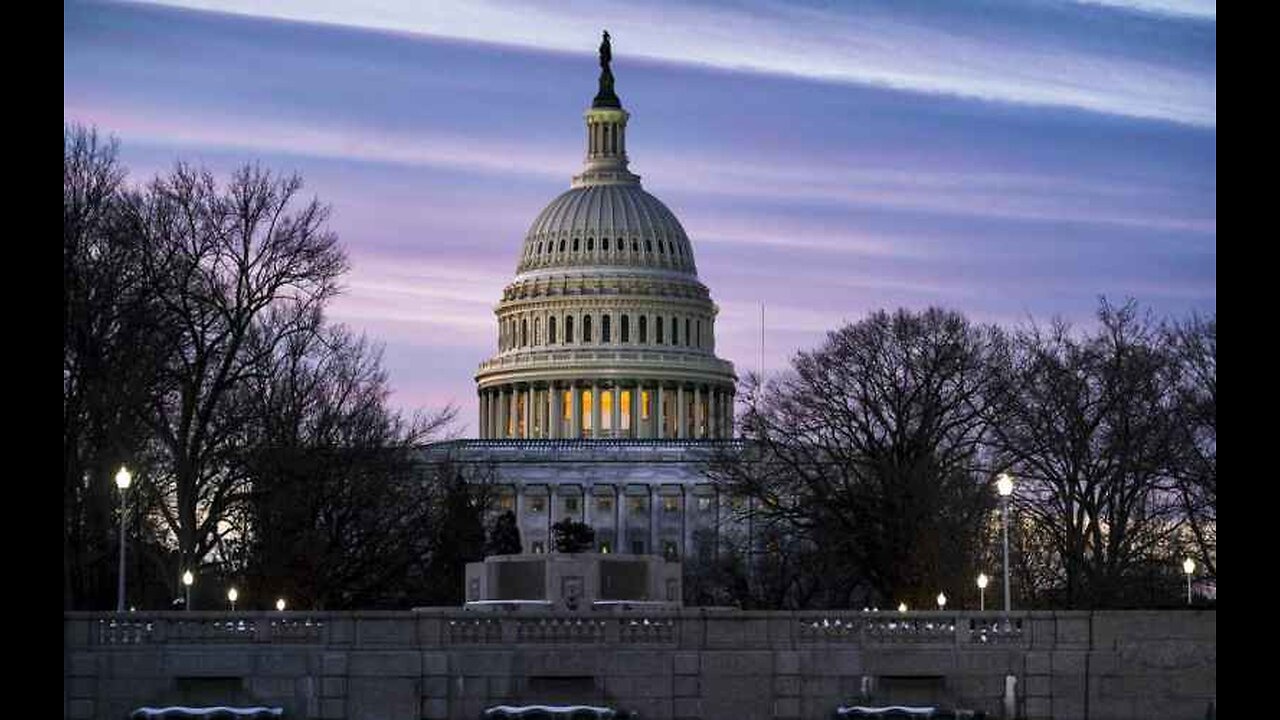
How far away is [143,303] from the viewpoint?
56594 mm

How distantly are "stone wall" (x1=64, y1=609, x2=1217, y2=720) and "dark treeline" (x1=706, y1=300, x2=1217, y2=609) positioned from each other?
32267mm

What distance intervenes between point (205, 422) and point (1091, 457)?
108 ft

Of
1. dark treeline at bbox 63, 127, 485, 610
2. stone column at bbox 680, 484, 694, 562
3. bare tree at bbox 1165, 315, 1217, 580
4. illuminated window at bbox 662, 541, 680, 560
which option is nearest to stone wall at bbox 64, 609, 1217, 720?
dark treeline at bbox 63, 127, 485, 610

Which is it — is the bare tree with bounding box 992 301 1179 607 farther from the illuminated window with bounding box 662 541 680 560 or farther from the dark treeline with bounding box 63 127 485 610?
the illuminated window with bounding box 662 541 680 560

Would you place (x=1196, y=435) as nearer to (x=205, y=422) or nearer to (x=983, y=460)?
(x=983, y=460)

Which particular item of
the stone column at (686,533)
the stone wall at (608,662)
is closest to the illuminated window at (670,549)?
the stone column at (686,533)

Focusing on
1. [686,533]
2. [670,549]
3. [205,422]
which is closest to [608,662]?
[205,422]

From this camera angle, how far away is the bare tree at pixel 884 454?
74062mm

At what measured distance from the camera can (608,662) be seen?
35.9 meters

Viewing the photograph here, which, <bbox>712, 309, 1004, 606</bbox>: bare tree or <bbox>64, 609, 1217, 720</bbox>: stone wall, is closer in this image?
<bbox>64, 609, 1217, 720</bbox>: stone wall

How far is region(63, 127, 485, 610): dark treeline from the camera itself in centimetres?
5481

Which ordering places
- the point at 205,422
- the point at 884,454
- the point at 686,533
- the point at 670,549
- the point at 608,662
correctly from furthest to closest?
the point at 686,533 < the point at 670,549 < the point at 884,454 < the point at 205,422 < the point at 608,662

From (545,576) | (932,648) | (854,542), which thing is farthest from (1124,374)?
(932,648)
